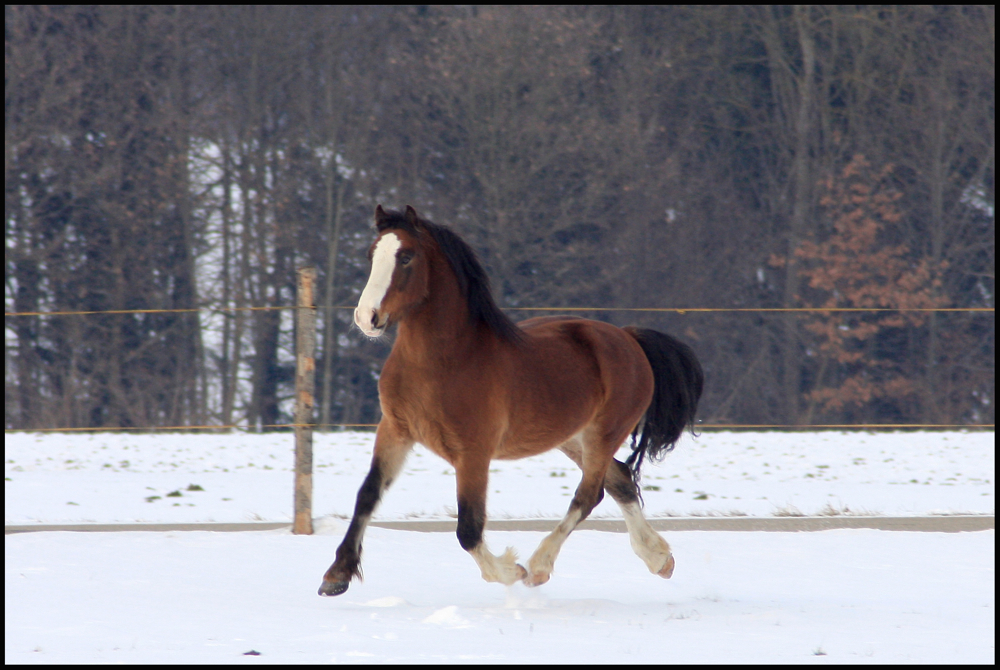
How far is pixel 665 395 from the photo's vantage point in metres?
5.39

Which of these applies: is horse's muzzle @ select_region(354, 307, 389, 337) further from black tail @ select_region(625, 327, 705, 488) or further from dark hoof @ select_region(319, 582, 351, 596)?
black tail @ select_region(625, 327, 705, 488)

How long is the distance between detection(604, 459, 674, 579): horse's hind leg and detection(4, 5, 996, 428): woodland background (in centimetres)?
1050

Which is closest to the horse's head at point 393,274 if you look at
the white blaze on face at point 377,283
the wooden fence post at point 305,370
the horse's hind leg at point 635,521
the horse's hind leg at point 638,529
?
the white blaze on face at point 377,283

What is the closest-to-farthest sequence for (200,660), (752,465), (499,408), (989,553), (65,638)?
(200,660)
(65,638)
(499,408)
(989,553)
(752,465)

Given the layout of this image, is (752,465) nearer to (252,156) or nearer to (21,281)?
(252,156)

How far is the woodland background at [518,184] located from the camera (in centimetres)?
1612

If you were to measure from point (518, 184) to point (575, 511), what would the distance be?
13345 mm

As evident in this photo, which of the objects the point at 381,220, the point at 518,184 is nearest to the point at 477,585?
the point at 381,220

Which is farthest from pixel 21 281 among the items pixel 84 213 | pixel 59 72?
pixel 59 72

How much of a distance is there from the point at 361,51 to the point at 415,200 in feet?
11.5

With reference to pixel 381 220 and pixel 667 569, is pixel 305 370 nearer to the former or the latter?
pixel 381 220

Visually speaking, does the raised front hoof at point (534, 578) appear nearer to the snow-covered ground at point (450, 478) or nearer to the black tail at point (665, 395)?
the black tail at point (665, 395)

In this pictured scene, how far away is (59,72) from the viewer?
17.8 m

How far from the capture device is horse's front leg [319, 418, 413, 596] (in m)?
4.23
